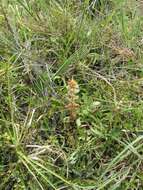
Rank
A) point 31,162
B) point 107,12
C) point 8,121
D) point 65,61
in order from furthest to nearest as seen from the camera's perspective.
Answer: point 107,12, point 65,61, point 8,121, point 31,162

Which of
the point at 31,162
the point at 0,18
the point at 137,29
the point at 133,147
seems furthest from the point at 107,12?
the point at 31,162

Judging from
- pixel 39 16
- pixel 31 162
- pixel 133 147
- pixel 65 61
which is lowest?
Result: pixel 133 147

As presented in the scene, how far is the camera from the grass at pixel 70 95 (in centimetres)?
152

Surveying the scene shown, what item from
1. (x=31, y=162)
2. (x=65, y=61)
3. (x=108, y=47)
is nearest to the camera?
(x=31, y=162)

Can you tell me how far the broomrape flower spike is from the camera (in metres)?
1.58

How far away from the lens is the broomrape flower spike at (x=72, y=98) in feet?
5.19

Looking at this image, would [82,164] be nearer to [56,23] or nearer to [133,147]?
[133,147]

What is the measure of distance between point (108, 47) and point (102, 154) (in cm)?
53

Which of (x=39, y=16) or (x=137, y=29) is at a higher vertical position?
(x=39, y=16)

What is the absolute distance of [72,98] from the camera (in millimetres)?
1592

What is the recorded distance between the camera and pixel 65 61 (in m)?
1.77

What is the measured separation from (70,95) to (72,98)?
0.01m

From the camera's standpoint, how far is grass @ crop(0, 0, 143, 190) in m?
1.52

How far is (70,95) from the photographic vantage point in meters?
1.60
